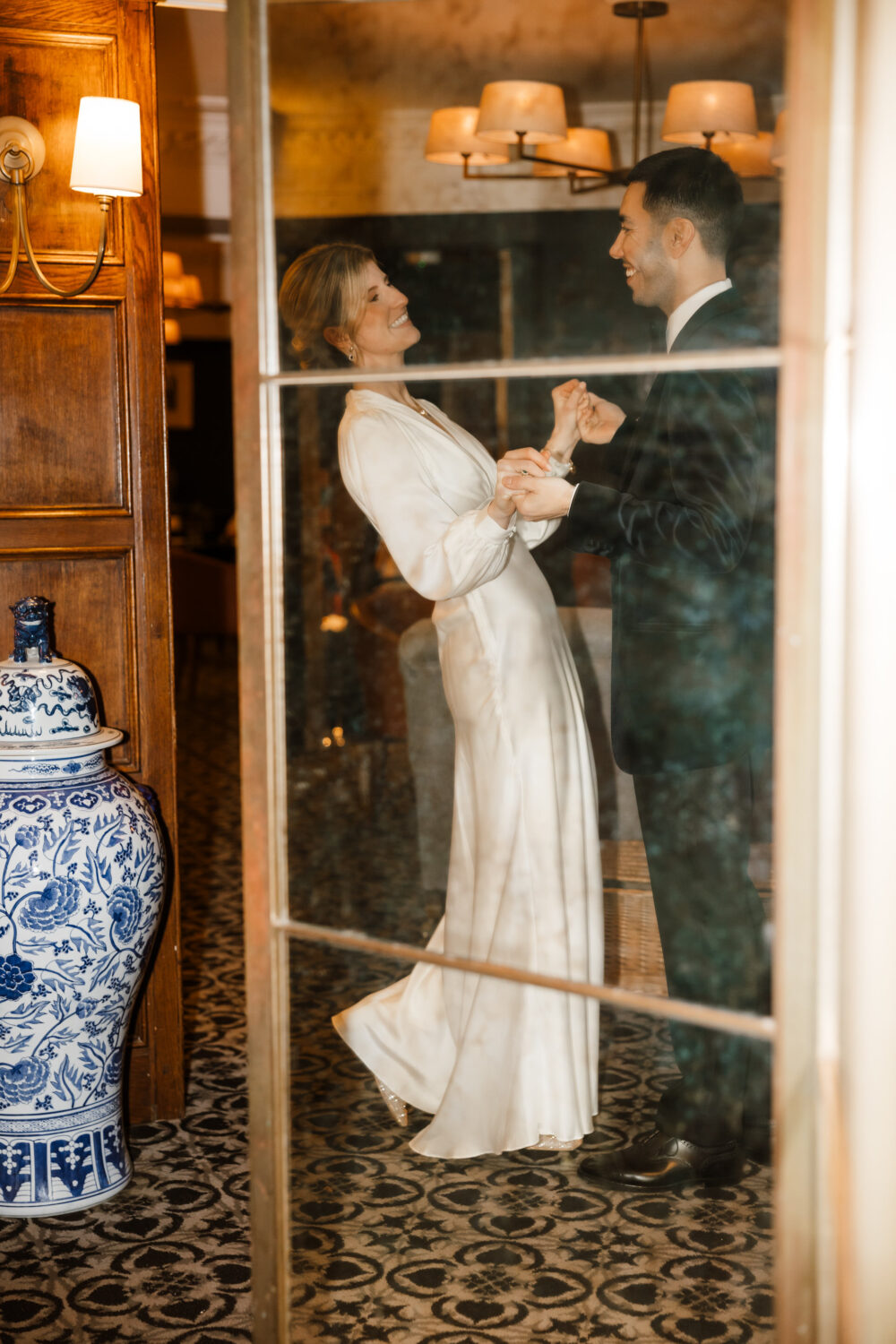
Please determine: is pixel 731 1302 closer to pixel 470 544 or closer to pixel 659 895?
pixel 659 895

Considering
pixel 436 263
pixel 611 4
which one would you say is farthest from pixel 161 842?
pixel 611 4

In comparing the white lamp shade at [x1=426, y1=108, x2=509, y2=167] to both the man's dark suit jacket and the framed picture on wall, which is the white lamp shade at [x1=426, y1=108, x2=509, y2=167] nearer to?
the man's dark suit jacket

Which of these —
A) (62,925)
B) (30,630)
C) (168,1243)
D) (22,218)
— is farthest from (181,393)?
(168,1243)

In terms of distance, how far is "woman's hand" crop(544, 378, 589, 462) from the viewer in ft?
4.62

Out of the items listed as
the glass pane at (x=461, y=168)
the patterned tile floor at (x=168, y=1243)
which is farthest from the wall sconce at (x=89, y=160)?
the patterned tile floor at (x=168, y=1243)

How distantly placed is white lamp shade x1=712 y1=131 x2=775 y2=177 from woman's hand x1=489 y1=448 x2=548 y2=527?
0.35 meters

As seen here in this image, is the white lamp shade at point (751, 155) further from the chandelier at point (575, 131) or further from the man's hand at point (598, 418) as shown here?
the man's hand at point (598, 418)

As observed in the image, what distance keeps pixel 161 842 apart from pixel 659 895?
1168mm

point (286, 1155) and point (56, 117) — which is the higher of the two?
point (56, 117)

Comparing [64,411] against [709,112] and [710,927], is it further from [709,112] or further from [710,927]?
[710,927]

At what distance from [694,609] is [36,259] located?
1.57 m

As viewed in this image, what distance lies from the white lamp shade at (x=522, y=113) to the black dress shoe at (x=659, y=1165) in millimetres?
1073

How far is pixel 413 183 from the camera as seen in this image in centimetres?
147

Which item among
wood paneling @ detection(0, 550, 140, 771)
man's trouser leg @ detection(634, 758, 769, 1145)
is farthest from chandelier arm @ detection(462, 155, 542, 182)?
wood paneling @ detection(0, 550, 140, 771)
